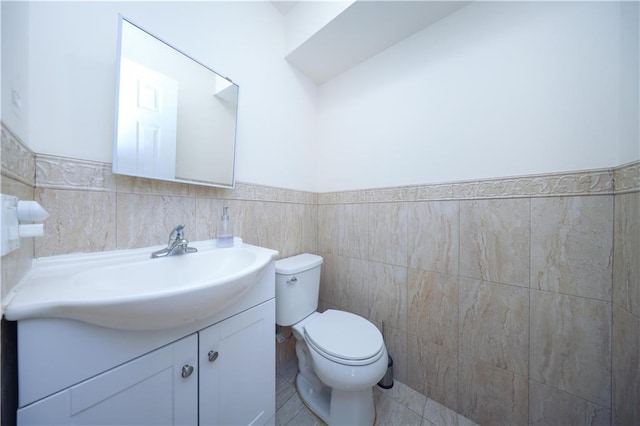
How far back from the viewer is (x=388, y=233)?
1.30 meters

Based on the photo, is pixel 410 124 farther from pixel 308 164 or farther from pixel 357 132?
pixel 308 164

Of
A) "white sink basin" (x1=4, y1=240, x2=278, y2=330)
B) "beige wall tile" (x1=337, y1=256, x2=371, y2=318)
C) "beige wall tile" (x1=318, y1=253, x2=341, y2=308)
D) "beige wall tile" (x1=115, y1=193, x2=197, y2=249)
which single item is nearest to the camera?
"white sink basin" (x1=4, y1=240, x2=278, y2=330)

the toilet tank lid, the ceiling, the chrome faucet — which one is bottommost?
the toilet tank lid

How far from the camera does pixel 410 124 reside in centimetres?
123

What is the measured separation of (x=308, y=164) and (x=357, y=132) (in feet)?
1.40

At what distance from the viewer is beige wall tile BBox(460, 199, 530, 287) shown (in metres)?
0.93

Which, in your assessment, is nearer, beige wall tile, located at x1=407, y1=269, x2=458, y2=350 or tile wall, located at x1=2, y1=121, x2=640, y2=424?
tile wall, located at x1=2, y1=121, x2=640, y2=424

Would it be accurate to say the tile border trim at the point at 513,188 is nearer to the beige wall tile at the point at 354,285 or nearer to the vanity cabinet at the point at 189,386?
the beige wall tile at the point at 354,285

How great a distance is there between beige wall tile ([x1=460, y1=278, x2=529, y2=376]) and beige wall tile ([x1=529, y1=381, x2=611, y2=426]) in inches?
3.3

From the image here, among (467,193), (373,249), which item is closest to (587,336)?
(467,193)

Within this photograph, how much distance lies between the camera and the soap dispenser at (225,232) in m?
1.03

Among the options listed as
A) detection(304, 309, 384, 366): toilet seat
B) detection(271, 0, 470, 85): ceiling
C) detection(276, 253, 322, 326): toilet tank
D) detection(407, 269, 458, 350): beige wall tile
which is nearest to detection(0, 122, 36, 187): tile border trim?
detection(276, 253, 322, 326): toilet tank

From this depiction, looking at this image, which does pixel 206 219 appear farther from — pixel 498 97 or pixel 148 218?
pixel 498 97

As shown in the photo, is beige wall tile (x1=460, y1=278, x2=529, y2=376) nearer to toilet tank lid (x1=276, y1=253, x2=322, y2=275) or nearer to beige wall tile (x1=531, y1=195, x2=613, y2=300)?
beige wall tile (x1=531, y1=195, x2=613, y2=300)
